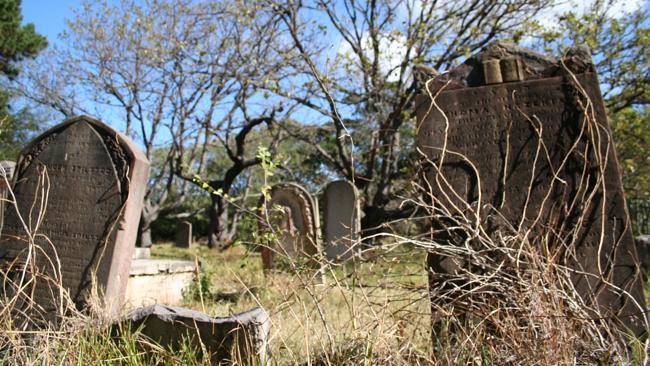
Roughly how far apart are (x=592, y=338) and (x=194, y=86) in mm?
14714

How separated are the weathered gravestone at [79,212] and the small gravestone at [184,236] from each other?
1516cm

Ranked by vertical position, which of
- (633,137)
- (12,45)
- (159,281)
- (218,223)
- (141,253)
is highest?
(12,45)

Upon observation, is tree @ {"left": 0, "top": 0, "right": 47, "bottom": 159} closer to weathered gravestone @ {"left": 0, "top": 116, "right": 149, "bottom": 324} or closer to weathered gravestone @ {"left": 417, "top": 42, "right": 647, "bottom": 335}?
weathered gravestone @ {"left": 0, "top": 116, "right": 149, "bottom": 324}

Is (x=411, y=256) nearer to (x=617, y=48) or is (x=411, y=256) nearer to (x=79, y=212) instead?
(x=79, y=212)

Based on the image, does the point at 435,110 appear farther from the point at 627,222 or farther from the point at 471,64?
the point at 627,222

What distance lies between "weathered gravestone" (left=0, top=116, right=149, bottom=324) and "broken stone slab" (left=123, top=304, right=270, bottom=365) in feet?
3.50

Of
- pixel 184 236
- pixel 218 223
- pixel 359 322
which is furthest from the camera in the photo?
pixel 184 236

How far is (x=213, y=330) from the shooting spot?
2.73 metres

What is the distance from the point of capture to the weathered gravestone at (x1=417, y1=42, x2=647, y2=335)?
9.35ft

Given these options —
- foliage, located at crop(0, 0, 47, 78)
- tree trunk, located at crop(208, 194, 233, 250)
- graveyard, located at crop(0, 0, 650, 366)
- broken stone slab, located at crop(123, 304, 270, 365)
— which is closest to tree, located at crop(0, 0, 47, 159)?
foliage, located at crop(0, 0, 47, 78)

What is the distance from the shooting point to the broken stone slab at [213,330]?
8.63 ft

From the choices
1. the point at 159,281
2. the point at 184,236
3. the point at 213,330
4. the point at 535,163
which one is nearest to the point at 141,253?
the point at 159,281

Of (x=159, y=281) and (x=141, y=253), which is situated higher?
(x=141, y=253)

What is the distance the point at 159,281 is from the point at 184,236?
45.9 feet
